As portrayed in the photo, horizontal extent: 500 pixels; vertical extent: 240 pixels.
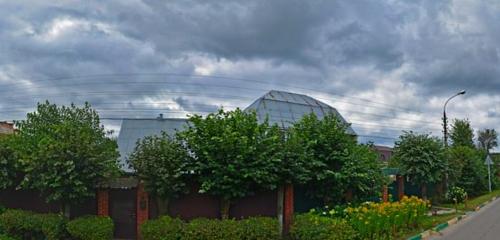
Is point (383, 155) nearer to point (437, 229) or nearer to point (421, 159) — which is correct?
point (421, 159)

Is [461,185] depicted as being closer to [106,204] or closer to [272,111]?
[272,111]

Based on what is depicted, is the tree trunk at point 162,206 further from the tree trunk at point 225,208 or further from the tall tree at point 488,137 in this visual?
the tall tree at point 488,137

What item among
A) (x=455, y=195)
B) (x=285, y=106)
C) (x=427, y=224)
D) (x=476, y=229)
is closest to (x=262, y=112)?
(x=285, y=106)

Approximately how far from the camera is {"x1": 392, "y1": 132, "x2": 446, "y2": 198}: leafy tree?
89.9 ft

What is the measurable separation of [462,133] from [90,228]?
165 ft

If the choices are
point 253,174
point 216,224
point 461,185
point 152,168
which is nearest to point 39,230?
point 152,168

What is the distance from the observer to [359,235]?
14.4 m

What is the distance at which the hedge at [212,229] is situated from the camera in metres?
14.4

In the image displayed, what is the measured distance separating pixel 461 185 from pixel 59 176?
1198 inches

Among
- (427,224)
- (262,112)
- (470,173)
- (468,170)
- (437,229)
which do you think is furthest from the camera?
(470,173)

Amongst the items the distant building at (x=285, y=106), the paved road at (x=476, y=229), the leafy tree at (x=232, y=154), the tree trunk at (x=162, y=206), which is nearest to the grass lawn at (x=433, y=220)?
the paved road at (x=476, y=229)

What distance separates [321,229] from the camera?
14.1 metres

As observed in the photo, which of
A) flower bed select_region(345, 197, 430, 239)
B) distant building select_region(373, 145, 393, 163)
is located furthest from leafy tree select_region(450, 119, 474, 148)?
flower bed select_region(345, 197, 430, 239)

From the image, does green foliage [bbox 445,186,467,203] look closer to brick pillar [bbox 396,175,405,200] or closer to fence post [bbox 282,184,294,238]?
brick pillar [bbox 396,175,405,200]
